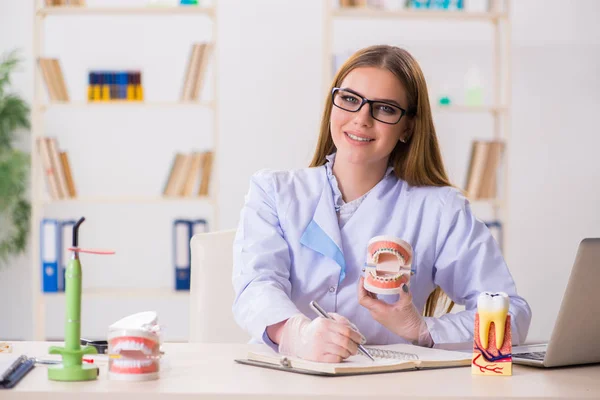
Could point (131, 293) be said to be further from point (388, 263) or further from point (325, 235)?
point (388, 263)

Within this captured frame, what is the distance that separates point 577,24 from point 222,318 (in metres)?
3.89

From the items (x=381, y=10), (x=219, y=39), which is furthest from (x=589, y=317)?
(x=219, y=39)

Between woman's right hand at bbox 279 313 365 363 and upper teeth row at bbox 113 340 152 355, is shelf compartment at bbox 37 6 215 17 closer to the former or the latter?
woman's right hand at bbox 279 313 365 363

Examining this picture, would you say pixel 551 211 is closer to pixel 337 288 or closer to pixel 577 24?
pixel 577 24

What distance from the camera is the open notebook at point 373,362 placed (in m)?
1.34

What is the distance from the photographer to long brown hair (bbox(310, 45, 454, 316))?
2002 millimetres

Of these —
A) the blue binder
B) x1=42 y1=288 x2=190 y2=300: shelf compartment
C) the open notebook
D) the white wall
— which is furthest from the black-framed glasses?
the white wall

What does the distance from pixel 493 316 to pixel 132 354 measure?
22.6 inches

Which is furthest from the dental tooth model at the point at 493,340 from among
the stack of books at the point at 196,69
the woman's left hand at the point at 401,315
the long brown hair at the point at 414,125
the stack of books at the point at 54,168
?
the stack of books at the point at 54,168

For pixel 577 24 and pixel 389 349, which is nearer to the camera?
pixel 389 349

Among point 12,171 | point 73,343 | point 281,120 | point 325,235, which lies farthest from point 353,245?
point 12,171

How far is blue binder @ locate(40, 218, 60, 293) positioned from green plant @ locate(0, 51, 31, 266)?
567 mm

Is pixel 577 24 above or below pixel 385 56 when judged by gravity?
above

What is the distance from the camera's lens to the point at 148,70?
5.05 metres
